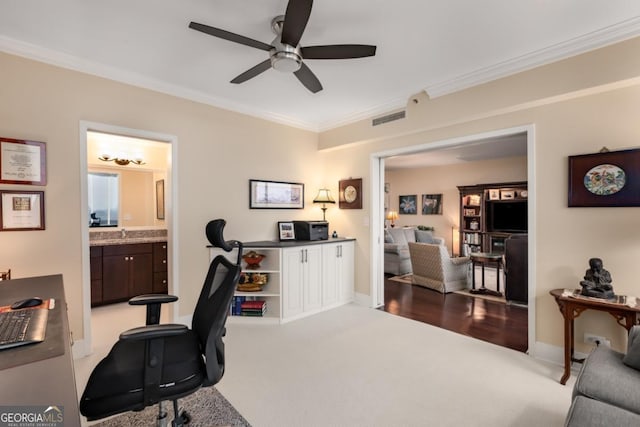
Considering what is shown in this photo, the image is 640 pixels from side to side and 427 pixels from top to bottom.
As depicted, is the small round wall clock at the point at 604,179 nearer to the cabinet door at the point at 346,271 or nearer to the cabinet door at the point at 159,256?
the cabinet door at the point at 346,271

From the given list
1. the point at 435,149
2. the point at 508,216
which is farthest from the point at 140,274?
the point at 508,216

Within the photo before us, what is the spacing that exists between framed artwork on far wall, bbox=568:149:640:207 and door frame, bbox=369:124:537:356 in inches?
11.9

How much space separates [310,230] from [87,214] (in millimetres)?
2437

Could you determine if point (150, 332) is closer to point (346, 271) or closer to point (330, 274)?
point (330, 274)

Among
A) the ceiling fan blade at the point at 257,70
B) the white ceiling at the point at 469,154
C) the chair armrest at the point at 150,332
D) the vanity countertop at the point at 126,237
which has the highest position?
the white ceiling at the point at 469,154

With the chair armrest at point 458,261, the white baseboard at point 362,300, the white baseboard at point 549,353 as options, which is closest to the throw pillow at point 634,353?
the white baseboard at point 549,353

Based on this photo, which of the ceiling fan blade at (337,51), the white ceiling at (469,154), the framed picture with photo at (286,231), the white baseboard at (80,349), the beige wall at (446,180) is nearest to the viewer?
the ceiling fan blade at (337,51)

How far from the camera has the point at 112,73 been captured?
2916 millimetres

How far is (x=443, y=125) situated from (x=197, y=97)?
2855 millimetres

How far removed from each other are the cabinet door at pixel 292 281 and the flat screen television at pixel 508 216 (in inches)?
218

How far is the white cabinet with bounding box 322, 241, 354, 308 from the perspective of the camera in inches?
162

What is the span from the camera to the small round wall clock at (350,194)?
442cm

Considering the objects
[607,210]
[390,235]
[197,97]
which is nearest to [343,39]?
[197,97]

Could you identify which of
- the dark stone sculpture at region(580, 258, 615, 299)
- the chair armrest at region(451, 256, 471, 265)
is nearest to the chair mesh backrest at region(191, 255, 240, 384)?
the dark stone sculpture at region(580, 258, 615, 299)
